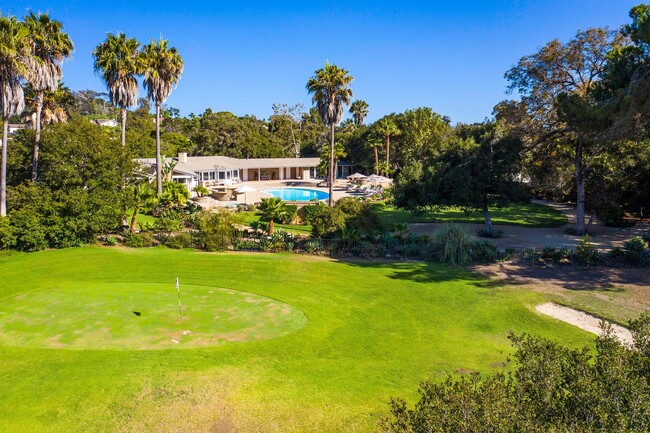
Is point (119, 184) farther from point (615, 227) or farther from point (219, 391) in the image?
point (615, 227)

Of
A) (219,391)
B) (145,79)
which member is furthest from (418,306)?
(145,79)

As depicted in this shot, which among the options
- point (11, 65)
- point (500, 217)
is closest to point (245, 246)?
point (11, 65)

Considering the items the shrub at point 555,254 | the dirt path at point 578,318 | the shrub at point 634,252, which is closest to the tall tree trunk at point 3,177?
the dirt path at point 578,318

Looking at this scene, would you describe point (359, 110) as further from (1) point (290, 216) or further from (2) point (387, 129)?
(1) point (290, 216)

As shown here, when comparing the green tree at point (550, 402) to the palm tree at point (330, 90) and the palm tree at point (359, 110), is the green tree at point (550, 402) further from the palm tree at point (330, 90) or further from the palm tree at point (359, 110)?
the palm tree at point (359, 110)

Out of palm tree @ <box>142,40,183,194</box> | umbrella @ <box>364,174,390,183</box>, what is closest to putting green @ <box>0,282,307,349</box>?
palm tree @ <box>142,40,183,194</box>

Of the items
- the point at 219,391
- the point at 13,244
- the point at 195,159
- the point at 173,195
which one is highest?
the point at 195,159

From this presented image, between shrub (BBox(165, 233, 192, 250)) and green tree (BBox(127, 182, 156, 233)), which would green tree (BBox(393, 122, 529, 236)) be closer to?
shrub (BBox(165, 233, 192, 250))
